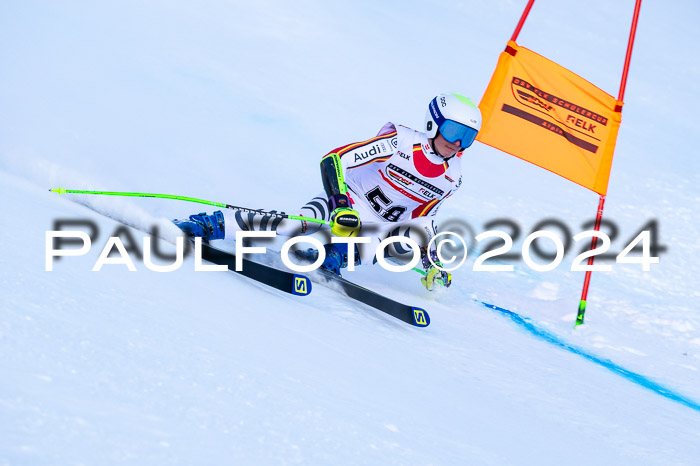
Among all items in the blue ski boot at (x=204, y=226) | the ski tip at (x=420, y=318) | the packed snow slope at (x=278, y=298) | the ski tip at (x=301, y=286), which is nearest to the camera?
the packed snow slope at (x=278, y=298)

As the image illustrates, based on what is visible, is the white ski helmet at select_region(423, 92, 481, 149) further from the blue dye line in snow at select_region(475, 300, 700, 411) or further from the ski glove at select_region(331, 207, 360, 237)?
the blue dye line in snow at select_region(475, 300, 700, 411)

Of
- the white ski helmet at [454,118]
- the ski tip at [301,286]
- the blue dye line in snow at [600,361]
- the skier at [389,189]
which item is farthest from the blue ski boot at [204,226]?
the blue dye line in snow at [600,361]

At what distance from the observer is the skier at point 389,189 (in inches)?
159

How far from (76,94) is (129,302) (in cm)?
469

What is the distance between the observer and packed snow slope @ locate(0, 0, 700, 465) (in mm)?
1692

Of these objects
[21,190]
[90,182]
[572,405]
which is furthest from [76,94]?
[572,405]

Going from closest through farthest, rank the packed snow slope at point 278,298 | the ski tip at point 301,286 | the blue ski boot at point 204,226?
the packed snow slope at point 278,298, the ski tip at point 301,286, the blue ski boot at point 204,226

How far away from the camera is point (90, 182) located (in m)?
4.15

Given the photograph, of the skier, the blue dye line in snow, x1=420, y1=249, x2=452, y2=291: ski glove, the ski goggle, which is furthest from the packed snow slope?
the ski goggle

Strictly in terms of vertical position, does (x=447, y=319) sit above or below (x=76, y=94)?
below

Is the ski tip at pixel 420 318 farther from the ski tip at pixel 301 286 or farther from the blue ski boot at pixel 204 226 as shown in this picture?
the blue ski boot at pixel 204 226

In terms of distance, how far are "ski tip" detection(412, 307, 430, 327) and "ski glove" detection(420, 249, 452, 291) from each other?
862 mm

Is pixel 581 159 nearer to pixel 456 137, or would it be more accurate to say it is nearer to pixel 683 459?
pixel 456 137

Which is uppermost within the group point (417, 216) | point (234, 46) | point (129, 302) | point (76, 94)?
point (234, 46)
